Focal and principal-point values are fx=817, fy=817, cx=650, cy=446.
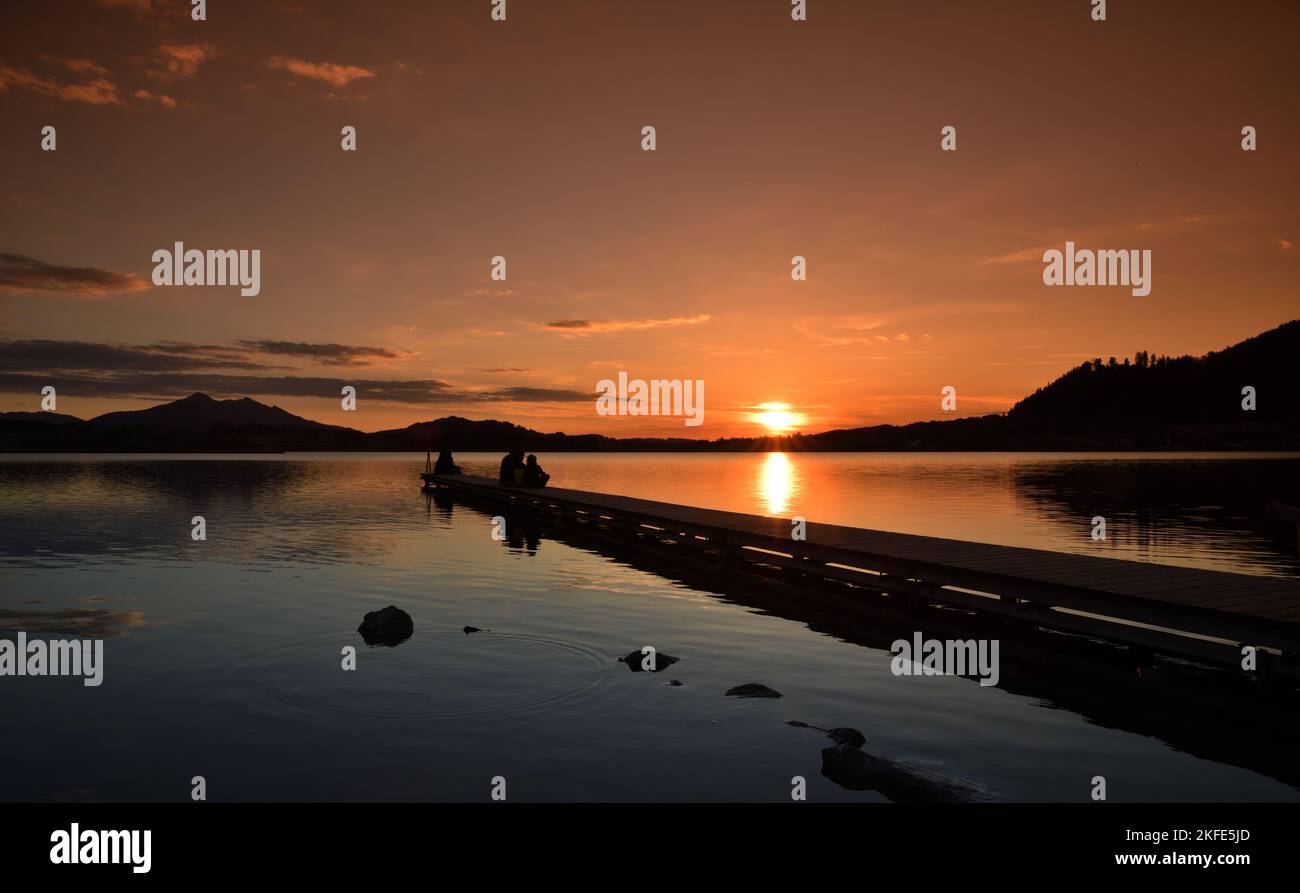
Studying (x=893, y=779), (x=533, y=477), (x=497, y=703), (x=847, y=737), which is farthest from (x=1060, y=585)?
(x=533, y=477)

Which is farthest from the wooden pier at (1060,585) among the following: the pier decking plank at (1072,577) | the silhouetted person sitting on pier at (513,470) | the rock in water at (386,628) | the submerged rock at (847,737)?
the silhouetted person sitting on pier at (513,470)

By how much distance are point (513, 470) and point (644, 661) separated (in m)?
34.2

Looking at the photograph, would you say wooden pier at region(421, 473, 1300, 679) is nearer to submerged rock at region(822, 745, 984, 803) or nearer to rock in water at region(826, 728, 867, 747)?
rock in water at region(826, 728, 867, 747)

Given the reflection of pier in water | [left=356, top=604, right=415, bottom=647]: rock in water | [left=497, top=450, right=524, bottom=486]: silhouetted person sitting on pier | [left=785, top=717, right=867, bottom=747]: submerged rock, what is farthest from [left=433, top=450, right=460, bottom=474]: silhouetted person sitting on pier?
[left=785, top=717, right=867, bottom=747]: submerged rock

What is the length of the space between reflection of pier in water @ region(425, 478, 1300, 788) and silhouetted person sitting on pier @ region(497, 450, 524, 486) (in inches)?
970

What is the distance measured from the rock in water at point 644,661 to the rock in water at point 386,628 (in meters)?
4.30

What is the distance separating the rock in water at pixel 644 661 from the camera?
Answer: 494 inches

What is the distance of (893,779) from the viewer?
7.52 metres

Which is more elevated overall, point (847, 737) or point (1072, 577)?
point (1072, 577)

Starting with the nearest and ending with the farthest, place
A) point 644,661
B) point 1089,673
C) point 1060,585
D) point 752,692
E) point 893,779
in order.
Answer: point 893,779
point 752,692
point 1089,673
point 1060,585
point 644,661

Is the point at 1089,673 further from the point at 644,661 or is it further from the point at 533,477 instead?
the point at 533,477
